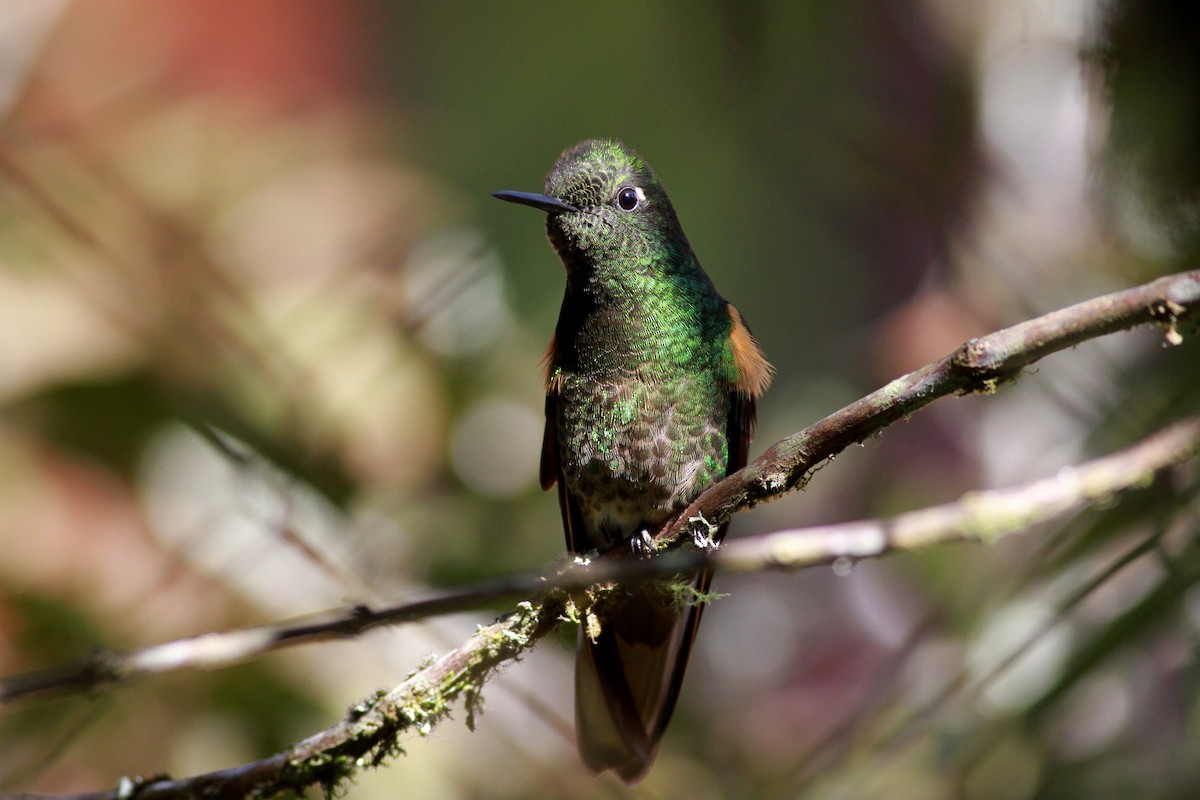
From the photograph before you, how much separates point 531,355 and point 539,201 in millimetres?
1312

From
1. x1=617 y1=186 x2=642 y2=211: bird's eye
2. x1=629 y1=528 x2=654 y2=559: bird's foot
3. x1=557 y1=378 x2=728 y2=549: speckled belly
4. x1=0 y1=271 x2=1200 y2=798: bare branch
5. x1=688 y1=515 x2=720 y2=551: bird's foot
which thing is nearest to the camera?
x1=0 y1=271 x2=1200 y2=798: bare branch

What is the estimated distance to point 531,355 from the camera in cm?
384

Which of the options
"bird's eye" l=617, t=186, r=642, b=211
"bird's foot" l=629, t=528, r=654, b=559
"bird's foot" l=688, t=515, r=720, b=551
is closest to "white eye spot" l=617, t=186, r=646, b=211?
"bird's eye" l=617, t=186, r=642, b=211

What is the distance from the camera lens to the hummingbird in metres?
2.61

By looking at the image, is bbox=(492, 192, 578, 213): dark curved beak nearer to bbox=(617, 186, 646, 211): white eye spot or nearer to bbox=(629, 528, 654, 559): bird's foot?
bbox=(617, 186, 646, 211): white eye spot

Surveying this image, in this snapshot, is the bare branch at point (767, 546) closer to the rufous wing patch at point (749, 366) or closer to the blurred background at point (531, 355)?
the blurred background at point (531, 355)

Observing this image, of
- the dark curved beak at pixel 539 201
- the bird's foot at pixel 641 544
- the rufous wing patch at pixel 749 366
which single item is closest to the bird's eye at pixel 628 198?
the dark curved beak at pixel 539 201

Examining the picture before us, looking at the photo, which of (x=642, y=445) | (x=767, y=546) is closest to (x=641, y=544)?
(x=642, y=445)

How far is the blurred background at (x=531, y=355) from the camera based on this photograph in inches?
109

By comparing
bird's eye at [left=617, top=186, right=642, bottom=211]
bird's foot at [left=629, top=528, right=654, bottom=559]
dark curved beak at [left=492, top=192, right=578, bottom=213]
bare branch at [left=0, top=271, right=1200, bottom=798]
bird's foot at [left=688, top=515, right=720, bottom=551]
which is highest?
bird's eye at [left=617, top=186, right=642, bottom=211]

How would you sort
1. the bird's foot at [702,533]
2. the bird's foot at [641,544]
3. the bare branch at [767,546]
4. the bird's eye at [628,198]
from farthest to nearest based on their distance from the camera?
the bird's eye at [628,198] < the bird's foot at [641,544] < the bird's foot at [702,533] < the bare branch at [767,546]

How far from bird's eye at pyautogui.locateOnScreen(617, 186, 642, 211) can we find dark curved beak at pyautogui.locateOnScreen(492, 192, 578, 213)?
0.14 m

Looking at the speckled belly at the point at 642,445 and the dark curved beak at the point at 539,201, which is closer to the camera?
the dark curved beak at the point at 539,201

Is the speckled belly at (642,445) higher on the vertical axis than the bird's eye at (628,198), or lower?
lower
